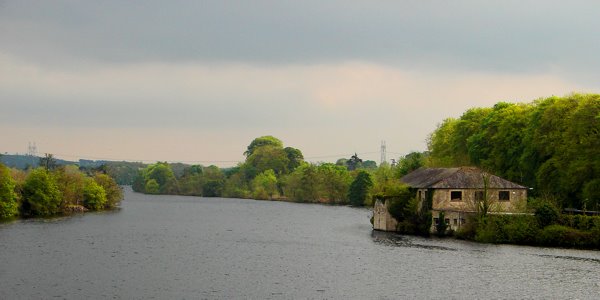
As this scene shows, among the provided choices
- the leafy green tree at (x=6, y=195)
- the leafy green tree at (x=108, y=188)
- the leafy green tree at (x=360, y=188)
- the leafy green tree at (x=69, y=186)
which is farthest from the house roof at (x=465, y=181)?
the leafy green tree at (x=108, y=188)

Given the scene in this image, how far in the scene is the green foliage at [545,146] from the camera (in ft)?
271

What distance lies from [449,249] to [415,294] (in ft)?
81.5

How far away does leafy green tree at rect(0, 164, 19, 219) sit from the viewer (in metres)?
110

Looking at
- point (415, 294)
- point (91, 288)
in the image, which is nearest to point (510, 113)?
point (415, 294)

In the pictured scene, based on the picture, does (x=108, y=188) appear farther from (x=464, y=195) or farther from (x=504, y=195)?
(x=504, y=195)

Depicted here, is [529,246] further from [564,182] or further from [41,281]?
[41,281]

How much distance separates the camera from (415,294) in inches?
1868

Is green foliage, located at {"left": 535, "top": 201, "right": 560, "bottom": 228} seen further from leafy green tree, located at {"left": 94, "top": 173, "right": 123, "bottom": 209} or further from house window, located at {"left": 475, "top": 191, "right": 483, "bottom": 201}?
leafy green tree, located at {"left": 94, "top": 173, "right": 123, "bottom": 209}

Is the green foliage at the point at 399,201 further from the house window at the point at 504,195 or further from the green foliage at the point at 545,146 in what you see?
the green foliage at the point at 545,146

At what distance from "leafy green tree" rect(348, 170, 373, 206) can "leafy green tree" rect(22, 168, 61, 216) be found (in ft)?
270

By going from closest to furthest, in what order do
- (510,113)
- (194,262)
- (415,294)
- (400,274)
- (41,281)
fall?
(415,294) < (41,281) < (400,274) < (194,262) < (510,113)

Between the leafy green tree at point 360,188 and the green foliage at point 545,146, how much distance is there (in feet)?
189

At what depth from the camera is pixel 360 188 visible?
182 meters

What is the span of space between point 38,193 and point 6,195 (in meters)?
10.6
